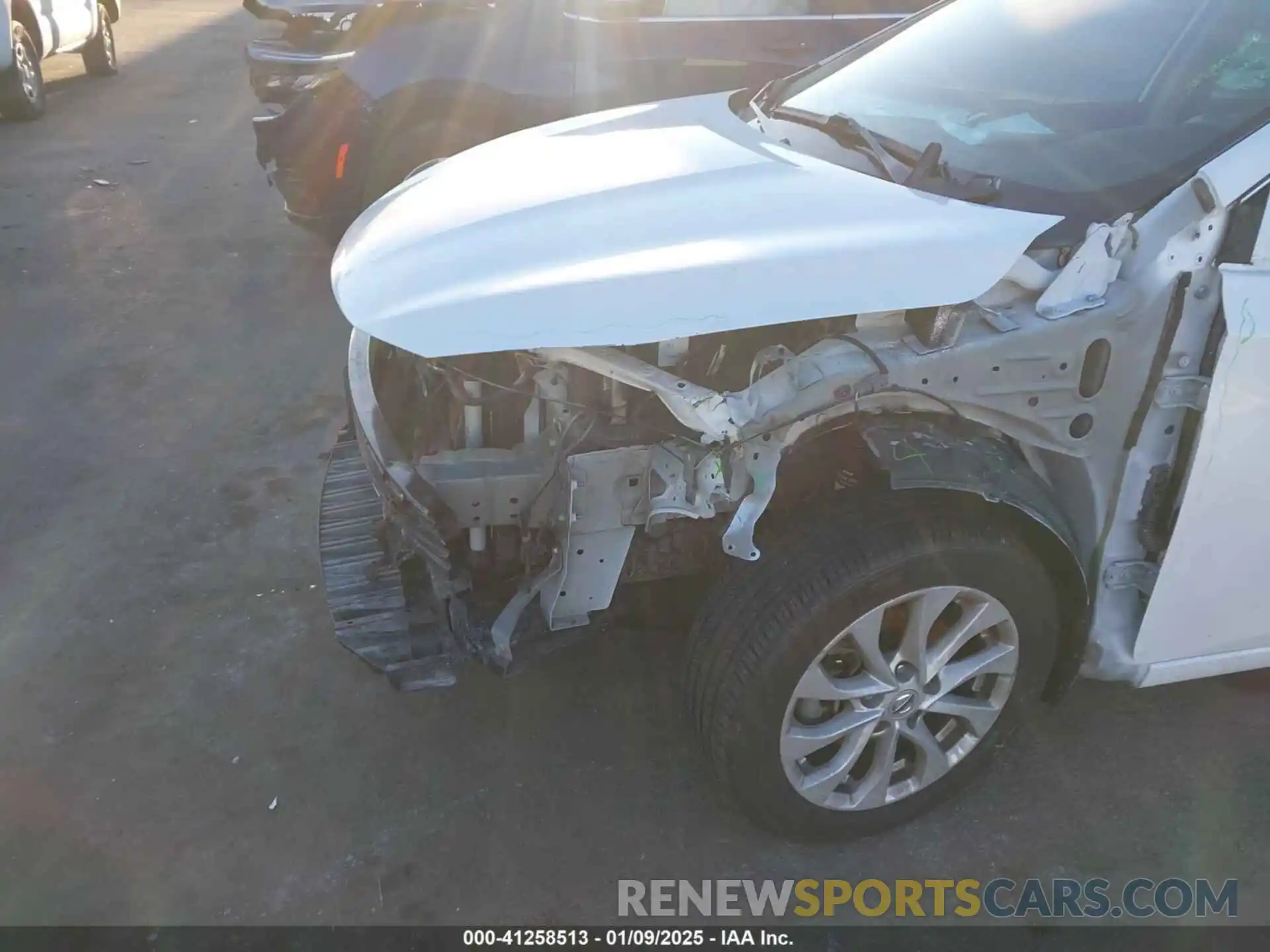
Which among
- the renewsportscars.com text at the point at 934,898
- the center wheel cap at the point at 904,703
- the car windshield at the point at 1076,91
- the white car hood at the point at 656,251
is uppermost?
the car windshield at the point at 1076,91

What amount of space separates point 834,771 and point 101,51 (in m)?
11.9

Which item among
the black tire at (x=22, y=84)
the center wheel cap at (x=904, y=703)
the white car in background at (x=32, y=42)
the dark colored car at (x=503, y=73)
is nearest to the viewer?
the center wheel cap at (x=904, y=703)

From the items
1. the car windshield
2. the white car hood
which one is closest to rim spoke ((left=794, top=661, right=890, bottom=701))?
the white car hood

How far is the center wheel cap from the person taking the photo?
2189 mm

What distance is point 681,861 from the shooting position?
2312mm

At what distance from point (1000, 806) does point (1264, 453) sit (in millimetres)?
1023

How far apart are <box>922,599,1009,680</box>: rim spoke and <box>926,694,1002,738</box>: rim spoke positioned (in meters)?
0.11

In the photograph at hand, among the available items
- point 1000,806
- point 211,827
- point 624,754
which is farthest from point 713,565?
point 211,827

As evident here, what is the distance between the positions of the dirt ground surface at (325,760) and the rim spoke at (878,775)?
159mm

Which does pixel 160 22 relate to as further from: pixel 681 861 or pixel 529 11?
pixel 681 861

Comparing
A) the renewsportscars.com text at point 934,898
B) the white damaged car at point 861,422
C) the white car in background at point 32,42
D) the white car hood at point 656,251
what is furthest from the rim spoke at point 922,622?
the white car in background at point 32,42

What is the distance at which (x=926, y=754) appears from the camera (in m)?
2.28

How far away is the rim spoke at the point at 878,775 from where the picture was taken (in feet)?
7.32

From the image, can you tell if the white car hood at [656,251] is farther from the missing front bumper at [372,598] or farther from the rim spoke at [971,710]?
the rim spoke at [971,710]
